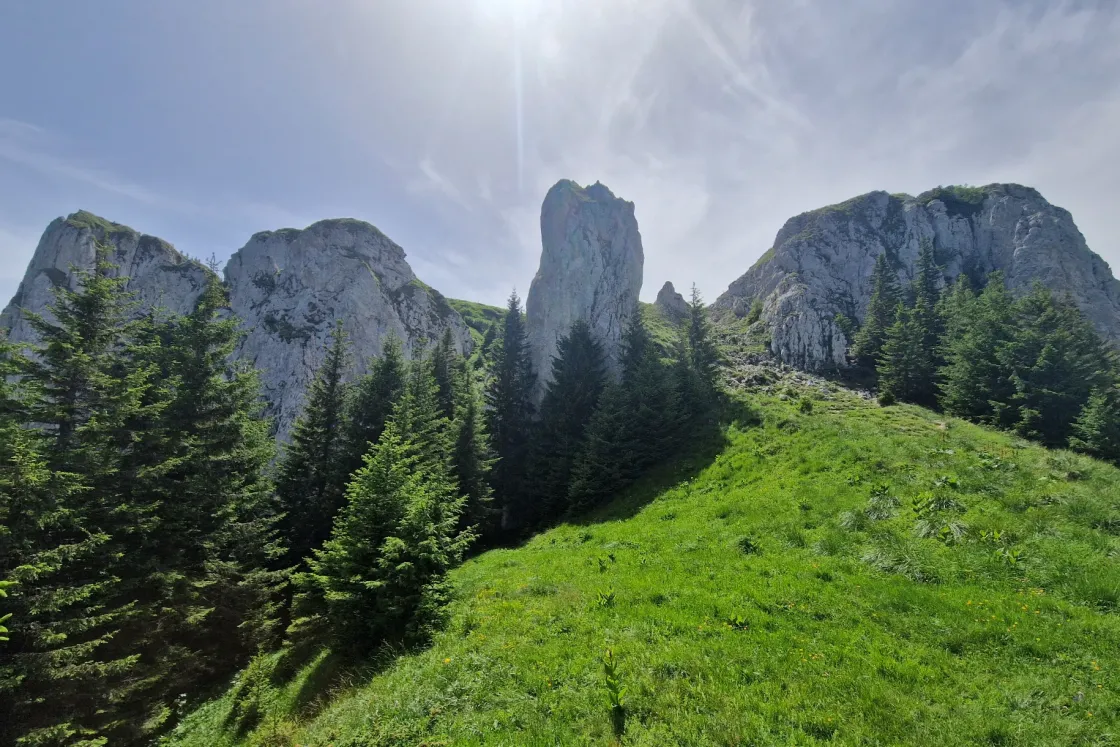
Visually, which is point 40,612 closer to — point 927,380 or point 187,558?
point 187,558

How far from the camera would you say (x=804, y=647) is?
29.1ft

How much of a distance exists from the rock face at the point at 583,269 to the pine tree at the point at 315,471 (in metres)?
34.5

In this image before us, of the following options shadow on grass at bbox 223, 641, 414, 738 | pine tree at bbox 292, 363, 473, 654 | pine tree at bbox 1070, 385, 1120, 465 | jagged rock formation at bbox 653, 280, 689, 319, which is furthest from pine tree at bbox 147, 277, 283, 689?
jagged rock formation at bbox 653, 280, 689, 319

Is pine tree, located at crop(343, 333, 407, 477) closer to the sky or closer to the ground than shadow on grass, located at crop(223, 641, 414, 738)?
closer to the sky

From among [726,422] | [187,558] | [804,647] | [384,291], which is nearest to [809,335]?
[726,422]

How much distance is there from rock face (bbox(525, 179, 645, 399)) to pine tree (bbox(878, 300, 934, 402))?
105 ft

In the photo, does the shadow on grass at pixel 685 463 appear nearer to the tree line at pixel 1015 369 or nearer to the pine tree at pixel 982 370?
the tree line at pixel 1015 369

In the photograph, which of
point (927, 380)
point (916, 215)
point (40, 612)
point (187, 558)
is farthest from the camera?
point (916, 215)

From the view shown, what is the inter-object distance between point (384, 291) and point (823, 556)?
304 ft

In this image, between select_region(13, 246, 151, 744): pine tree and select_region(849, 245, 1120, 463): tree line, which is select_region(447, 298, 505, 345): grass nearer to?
select_region(849, 245, 1120, 463): tree line

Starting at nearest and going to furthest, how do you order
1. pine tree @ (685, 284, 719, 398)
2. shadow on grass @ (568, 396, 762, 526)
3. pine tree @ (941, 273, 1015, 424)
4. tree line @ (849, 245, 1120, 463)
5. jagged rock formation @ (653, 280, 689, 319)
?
shadow on grass @ (568, 396, 762, 526), tree line @ (849, 245, 1120, 463), pine tree @ (941, 273, 1015, 424), pine tree @ (685, 284, 719, 398), jagged rock formation @ (653, 280, 689, 319)

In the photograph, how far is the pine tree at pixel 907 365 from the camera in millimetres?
46125

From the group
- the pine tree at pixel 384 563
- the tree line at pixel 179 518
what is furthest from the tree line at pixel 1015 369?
the pine tree at pixel 384 563

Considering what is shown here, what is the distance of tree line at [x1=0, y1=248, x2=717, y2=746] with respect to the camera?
1254cm
